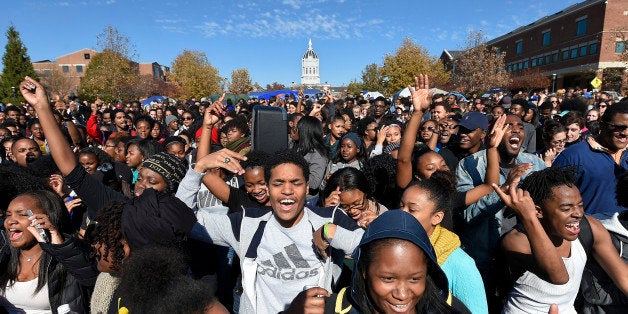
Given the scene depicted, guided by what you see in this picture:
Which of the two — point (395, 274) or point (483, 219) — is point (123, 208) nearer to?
point (395, 274)

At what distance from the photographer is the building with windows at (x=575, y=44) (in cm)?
3806

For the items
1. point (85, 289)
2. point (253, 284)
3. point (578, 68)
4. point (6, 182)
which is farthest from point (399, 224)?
point (578, 68)

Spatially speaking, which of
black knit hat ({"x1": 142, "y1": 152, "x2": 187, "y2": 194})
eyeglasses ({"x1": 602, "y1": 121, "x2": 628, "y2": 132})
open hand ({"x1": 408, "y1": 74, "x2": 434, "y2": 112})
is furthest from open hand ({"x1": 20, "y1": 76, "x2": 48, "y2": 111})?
eyeglasses ({"x1": 602, "y1": 121, "x2": 628, "y2": 132})

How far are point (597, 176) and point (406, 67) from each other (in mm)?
39143

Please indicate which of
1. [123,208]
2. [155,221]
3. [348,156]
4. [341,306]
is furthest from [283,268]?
Result: [348,156]

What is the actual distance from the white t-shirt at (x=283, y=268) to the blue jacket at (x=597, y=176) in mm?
2761

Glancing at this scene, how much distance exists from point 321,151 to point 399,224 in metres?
3.33

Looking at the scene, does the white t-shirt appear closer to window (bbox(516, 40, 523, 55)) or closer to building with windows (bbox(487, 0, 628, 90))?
building with windows (bbox(487, 0, 628, 90))

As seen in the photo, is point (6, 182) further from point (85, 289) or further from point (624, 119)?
point (624, 119)

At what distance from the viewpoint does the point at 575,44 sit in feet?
142

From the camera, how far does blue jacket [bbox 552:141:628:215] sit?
11.0 ft

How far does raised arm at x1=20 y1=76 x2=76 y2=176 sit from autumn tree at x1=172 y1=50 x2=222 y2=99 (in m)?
44.7

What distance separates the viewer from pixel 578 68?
42.0 meters

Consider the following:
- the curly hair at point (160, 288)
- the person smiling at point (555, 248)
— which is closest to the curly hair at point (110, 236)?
the curly hair at point (160, 288)
